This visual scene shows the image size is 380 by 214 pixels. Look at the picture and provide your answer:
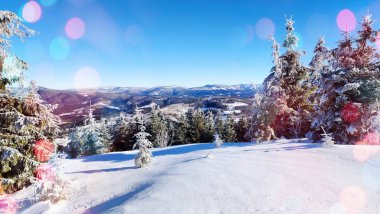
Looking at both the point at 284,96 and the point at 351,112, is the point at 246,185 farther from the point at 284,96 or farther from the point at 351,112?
the point at 284,96

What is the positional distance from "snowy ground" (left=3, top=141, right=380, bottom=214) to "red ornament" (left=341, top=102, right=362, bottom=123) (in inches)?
179

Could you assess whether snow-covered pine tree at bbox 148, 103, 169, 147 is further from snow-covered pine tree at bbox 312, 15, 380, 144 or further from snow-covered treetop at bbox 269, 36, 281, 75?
snow-covered pine tree at bbox 312, 15, 380, 144

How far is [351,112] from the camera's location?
15.5 meters

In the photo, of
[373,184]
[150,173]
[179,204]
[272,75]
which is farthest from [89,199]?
[272,75]

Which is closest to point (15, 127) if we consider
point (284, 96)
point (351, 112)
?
point (351, 112)

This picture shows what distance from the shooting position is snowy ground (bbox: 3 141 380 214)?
7.50 metres

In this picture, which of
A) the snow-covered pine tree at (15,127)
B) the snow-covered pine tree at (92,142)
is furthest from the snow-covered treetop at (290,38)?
the snow-covered pine tree at (92,142)

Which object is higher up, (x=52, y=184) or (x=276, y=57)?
(x=276, y=57)

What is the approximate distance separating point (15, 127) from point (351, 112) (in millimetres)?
15623

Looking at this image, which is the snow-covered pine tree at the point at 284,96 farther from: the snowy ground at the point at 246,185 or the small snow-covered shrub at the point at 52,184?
the small snow-covered shrub at the point at 52,184

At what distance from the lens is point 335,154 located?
35.6 feet

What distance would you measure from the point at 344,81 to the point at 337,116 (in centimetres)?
197

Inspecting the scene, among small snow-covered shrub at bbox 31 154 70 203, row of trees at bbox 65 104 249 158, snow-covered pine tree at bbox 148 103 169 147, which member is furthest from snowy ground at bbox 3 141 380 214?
row of trees at bbox 65 104 249 158

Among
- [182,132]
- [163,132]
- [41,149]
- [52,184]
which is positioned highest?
[41,149]
